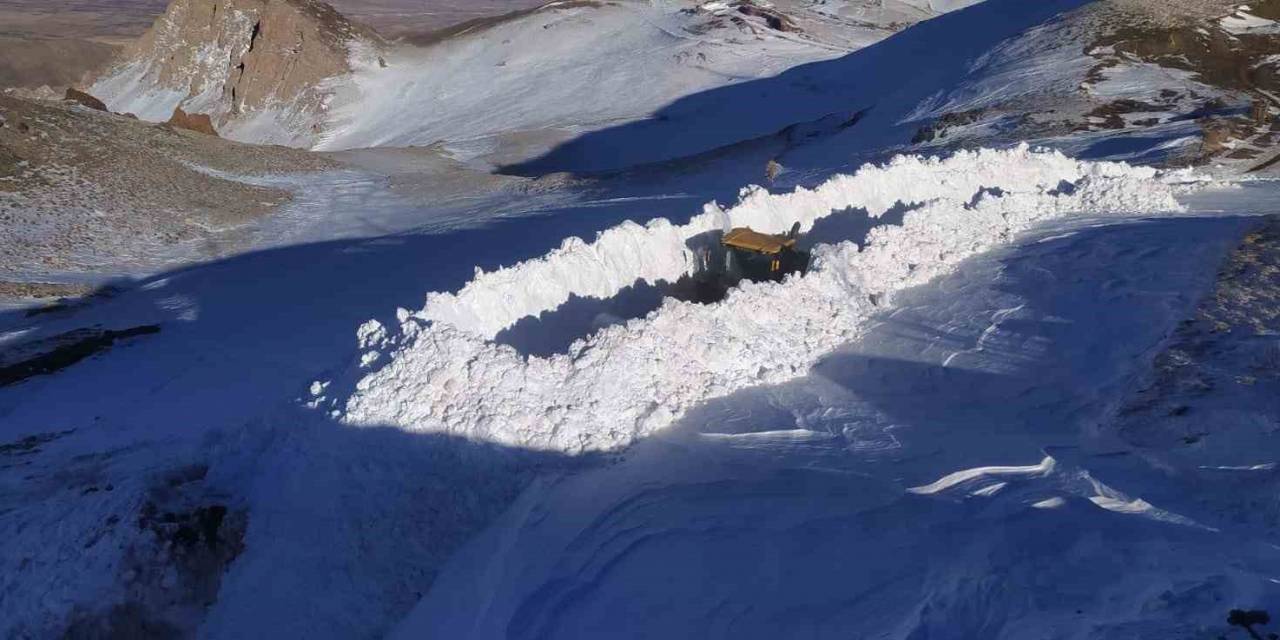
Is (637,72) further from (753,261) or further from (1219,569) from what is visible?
(1219,569)

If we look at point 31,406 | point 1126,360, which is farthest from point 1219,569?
point 31,406

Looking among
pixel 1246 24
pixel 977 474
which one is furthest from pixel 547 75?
pixel 977 474

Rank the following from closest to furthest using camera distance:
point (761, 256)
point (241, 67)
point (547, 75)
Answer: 1. point (761, 256)
2. point (547, 75)
3. point (241, 67)

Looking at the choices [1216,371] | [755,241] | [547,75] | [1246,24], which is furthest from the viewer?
[547,75]

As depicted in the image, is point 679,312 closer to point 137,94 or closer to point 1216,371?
point 1216,371

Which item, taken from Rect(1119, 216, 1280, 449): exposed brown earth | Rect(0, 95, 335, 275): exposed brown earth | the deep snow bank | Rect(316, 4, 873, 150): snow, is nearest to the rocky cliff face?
Rect(316, 4, 873, 150): snow

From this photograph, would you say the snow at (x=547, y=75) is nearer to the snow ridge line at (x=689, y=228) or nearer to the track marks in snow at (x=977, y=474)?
the snow ridge line at (x=689, y=228)
